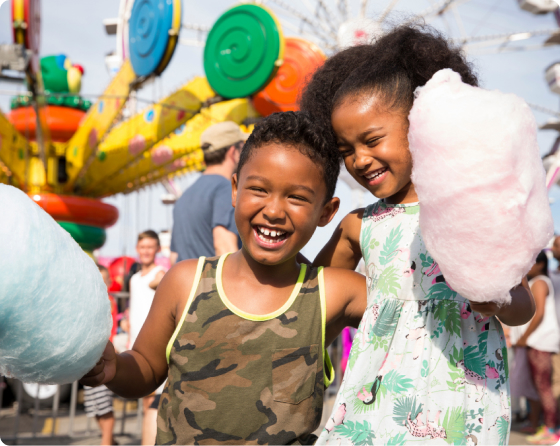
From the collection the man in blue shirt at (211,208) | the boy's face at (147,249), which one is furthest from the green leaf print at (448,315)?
the boy's face at (147,249)

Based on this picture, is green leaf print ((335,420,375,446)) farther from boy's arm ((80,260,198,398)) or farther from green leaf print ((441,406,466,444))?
boy's arm ((80,260,198,398))

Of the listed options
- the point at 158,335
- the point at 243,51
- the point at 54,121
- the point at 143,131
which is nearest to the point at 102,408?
the point at 158,335

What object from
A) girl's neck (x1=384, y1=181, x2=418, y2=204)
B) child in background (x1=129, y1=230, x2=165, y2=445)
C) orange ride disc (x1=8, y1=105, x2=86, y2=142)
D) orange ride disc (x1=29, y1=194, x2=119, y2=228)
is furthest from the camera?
orange ride disc (x1=8, y1=105, x2=86, y2=142)

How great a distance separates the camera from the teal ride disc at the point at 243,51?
4.86 metres

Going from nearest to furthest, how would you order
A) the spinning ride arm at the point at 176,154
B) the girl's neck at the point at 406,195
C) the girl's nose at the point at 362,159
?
1. the girl's nose at the point at 362,159
2. the girl's neck at the point at 406,195
3. the spinning ride arm at the point at 176,154

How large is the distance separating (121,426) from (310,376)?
144 inches

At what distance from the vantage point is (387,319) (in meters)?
1.23

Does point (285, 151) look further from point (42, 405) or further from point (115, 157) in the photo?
point (115, 157)

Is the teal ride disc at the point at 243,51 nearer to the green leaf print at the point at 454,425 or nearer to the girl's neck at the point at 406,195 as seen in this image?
the girl's neck at the point at 406,195

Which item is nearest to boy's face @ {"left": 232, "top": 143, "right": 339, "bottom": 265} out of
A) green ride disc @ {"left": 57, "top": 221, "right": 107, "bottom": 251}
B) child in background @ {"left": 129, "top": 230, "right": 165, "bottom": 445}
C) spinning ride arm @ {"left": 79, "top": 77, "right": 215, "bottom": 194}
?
child in background @ {"left": 129, "top": 230, "right": 165, "bottom": 445}

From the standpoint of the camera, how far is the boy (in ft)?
3.83

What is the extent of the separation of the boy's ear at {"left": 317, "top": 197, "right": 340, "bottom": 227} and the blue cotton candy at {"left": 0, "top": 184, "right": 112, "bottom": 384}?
23.5 inches

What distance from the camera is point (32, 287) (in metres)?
0.90

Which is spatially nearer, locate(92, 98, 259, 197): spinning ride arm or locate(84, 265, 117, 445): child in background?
locate(84, 265, 117, 445): child in background
